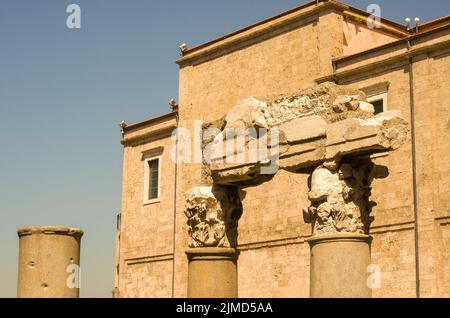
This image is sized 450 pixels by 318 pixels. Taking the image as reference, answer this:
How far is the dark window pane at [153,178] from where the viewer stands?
25.8 meters

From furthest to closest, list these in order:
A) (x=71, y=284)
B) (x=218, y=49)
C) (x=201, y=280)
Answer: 1. (x=218, y=49)
2. (x=71, y=284)
3. (x=201, y=280)

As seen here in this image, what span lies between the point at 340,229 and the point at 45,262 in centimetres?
477

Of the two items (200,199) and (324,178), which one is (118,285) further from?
(324,178)

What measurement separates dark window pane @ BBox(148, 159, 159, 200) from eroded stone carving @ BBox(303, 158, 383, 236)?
16.8 metres

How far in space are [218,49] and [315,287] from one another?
1534 centimetres

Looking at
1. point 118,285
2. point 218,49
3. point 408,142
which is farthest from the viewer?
point 118,285

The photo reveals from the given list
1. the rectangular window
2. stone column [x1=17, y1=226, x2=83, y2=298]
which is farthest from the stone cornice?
stone column [x1=17, y1=226, x2=83, y2=298]

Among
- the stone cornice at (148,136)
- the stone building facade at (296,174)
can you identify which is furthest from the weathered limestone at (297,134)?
the stone cornice at (148,136)

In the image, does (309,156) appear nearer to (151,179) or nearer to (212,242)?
(212,242)

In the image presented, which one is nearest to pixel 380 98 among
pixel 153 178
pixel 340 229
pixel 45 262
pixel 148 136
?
pixel 153 178

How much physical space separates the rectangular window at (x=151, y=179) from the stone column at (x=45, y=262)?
45.3 feet

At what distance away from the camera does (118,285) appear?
87.9 feet

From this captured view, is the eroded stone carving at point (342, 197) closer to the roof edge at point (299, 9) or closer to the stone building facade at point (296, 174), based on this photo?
the stone building facade at point (296, 174)
